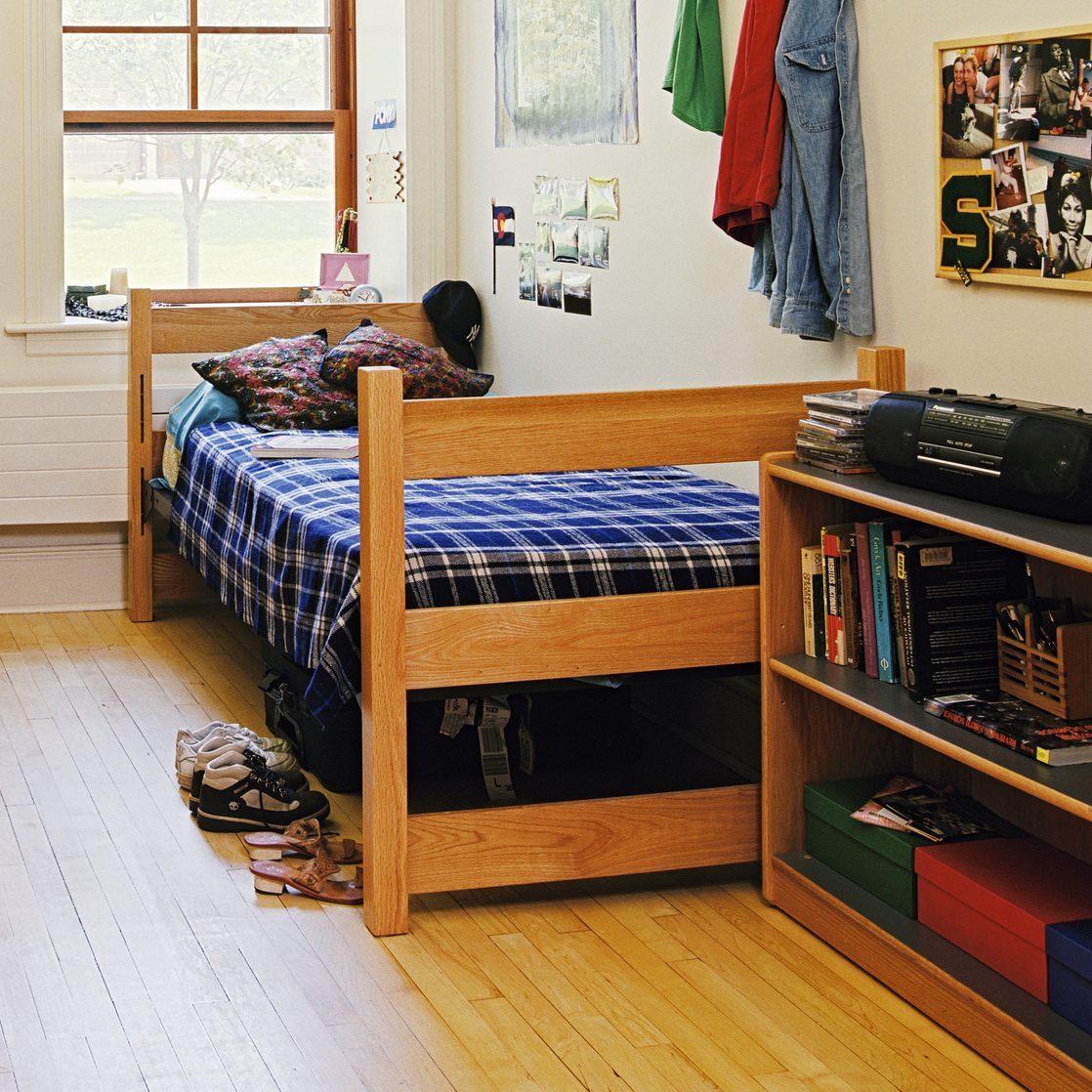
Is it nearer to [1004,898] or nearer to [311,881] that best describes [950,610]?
[1004,898]

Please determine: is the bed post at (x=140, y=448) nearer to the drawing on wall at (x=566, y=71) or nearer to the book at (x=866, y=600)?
the drawing on wall at (x=566, y=71)

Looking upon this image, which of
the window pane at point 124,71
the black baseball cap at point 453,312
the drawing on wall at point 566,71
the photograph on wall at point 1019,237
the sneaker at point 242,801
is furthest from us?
the window pane at point 124,71

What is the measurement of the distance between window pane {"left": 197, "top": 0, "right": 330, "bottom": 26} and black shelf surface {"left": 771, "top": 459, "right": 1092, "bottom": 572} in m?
3.53

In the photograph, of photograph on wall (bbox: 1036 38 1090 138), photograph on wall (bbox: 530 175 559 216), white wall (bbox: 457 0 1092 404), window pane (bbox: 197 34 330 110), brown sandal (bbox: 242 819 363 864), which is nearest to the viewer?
photograph on wall (bbox: 1036 38 1090 138)

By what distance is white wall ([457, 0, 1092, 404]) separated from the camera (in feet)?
8.66

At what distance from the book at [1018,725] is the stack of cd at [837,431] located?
41cm

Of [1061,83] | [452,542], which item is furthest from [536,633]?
[1061,83]

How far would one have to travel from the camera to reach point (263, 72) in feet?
18.3

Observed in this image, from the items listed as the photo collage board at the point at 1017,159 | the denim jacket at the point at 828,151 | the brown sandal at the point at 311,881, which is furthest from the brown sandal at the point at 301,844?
the photo collage board at the point at 1017,159

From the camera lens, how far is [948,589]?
2.49 metres

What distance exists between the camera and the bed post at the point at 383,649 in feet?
8.58

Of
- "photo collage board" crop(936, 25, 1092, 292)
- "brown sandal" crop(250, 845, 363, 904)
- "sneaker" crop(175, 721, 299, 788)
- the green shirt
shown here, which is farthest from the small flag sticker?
"brown sandal" crop(250, 845, 363, 904)

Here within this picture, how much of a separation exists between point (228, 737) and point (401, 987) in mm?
1007

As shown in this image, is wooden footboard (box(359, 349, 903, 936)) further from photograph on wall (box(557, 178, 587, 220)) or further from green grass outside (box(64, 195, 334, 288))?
green grass outside (box(64, 195, 334, 288))
